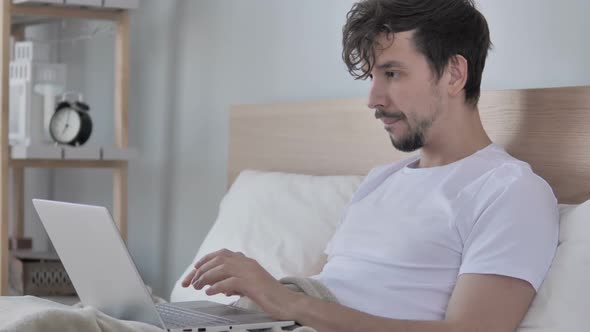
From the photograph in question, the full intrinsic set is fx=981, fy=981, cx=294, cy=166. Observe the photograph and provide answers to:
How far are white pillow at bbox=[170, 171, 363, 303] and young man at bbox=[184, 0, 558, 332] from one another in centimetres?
20

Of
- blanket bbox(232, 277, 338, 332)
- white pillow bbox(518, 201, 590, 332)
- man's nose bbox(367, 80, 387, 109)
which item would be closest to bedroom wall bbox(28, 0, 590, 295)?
man's nose bbox(367, 80, 387, 109)

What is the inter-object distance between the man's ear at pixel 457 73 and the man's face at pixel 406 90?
0.07ft

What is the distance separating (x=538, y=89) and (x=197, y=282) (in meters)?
0.64

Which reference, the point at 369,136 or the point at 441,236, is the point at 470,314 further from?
the point at 369,136

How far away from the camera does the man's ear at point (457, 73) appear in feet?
5.09

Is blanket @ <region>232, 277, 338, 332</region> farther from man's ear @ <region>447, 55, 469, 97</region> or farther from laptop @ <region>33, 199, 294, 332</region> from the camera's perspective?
man's ear @ <region>447, 55, 469, 97</region>

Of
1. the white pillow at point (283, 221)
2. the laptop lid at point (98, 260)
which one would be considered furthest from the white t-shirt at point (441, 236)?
the laptop lid at point (98, 260)

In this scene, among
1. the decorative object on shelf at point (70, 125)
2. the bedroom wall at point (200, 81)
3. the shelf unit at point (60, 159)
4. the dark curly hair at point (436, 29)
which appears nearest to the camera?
the dark curly hair at point (436, 29)

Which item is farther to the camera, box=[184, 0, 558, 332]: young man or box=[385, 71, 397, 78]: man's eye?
box=[385, 71, 397, 78]: man's eye

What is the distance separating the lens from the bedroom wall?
2.18 m

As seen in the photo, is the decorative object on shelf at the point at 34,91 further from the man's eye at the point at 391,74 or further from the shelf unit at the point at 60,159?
the man's eye at the point at 391,74

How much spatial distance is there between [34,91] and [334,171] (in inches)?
46.8

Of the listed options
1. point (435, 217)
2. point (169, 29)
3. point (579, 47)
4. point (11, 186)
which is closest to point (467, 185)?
point (435, 217)

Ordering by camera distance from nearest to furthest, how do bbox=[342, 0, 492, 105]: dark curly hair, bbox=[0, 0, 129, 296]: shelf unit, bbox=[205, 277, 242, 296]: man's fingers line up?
1. bbox=[205, 277, 242, 296]: man's fingers
2. bbox=[342, 0, 492, 105]: dark curly hair
3. bbox=[0, 0, 129, 296]: shelf unit
